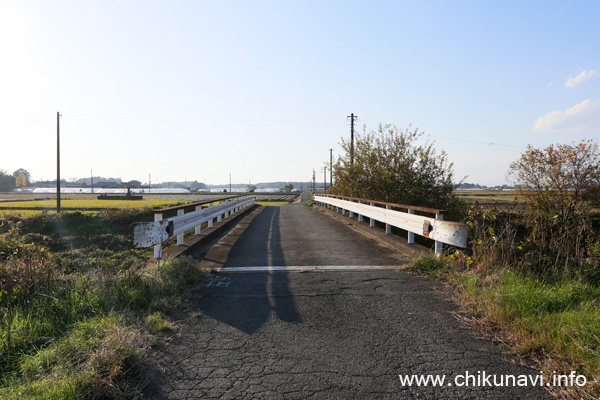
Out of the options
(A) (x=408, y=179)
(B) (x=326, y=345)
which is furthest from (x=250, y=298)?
(A) (x=408, y=179)

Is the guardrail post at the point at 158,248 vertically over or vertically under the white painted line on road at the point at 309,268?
over

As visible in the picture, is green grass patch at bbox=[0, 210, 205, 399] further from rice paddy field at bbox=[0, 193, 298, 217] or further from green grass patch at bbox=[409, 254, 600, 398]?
rice paddy field at bbox=[0, 193, 298, 217]

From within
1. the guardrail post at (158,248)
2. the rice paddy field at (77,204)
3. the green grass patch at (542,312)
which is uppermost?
the guardrail post at (158,248)

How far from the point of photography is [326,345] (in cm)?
376

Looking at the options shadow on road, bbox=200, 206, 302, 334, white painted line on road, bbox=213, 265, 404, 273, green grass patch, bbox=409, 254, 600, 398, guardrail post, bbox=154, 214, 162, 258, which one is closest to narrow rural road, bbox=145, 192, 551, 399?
shadow on road, bbox=200, 206, 302, 334

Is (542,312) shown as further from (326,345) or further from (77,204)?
(77,204)

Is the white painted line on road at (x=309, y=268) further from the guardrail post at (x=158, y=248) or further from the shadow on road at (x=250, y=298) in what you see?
the guardrail post at (x=158, y=248)

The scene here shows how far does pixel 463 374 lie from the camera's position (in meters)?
3.20

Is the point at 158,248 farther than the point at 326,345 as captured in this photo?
Yes

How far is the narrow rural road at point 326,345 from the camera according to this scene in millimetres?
2969

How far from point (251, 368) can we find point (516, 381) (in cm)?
219

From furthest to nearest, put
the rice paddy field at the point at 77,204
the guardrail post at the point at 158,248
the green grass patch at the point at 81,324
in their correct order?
the rice paddy field at the point at 77,204, the guardrail post at the point at 158,248, the green grass patch at the point at 81,324

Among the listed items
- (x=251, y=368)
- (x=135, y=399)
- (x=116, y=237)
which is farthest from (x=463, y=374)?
(x=116, y=237)

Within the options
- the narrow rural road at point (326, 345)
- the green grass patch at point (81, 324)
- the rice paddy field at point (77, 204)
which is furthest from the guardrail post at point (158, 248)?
the rice paddy field at point (77, 204)
